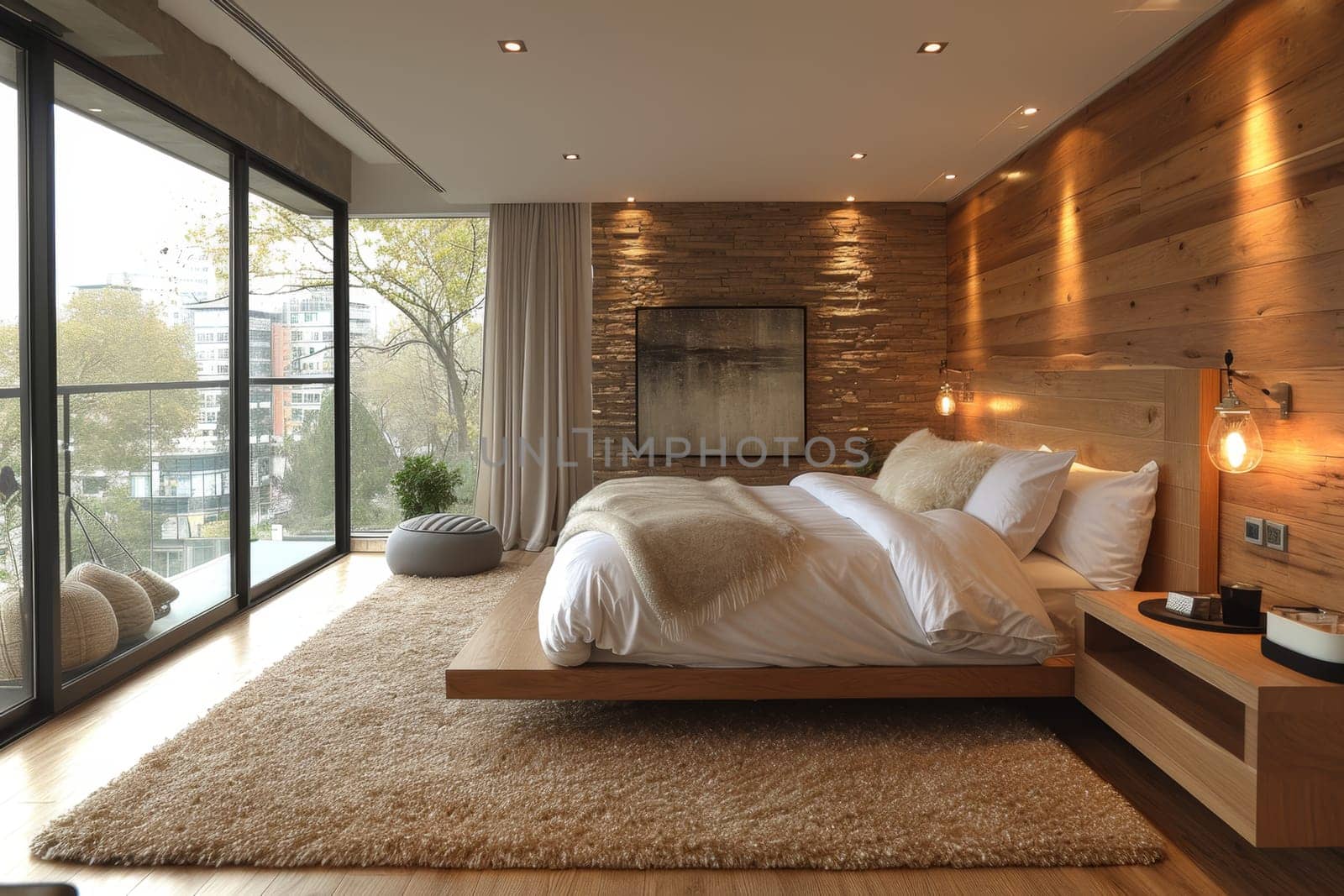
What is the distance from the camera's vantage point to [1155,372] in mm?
3131

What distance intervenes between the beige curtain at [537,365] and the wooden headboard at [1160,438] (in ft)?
10.3

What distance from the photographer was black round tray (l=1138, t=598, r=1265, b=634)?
2338 mm

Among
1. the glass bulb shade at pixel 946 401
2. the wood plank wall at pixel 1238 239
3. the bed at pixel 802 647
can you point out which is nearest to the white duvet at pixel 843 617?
the bed at pixel 802 647

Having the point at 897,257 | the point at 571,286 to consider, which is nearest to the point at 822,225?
the point at 897,257

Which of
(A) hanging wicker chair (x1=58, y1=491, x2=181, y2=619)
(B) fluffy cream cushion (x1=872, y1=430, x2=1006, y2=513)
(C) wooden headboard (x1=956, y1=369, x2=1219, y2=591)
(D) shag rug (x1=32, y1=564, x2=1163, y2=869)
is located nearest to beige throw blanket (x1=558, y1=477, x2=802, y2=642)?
(D) shag rug (x1=32, y1=564, x2=1163, y2=869)

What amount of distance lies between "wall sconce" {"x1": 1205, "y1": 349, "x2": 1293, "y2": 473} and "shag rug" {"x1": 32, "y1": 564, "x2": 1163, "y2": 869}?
1.01 metres

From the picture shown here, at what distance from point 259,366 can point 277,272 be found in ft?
1.91

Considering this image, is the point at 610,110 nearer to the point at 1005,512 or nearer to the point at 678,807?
the point at 1005,512

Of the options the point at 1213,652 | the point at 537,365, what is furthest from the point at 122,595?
the point at 1213,652

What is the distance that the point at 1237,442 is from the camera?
2.59 m

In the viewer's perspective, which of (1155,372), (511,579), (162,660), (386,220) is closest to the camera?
(1155,372)

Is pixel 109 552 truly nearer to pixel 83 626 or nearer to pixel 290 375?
pixel 83 626

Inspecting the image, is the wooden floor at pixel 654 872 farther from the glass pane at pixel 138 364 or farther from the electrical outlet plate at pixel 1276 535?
the electrical outlet plate at pixel 1276 535

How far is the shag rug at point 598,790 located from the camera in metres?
2.13
